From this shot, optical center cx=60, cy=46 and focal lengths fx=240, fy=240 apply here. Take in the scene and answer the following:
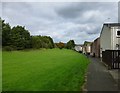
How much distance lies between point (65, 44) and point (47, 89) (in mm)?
158003

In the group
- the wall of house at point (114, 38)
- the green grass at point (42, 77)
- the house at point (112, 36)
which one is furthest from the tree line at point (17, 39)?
the green grass at point (42, 77)

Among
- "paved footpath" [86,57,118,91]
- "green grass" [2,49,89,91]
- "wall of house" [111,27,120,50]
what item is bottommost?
"paved footpath" [86,57,118,91]

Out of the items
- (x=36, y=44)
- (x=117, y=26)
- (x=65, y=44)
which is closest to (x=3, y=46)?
(x=36, y=44)

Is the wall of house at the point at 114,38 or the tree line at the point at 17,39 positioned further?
the tree line at the point at 17,39

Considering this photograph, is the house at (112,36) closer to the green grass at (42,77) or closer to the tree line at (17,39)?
the green grass at (42,77)

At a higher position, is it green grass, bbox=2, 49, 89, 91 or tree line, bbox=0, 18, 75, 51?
tree line, bbox=0, 18, 75, 51

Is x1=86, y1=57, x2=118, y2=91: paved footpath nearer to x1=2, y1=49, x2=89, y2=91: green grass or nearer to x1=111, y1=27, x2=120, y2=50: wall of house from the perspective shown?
x1=2, y1=49, x2=89, y2=91: green grass

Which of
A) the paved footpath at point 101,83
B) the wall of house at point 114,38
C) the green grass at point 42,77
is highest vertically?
the wall of house at point 114,38

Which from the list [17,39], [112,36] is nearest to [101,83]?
[112,36]

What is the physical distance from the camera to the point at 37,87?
11305 millimetres

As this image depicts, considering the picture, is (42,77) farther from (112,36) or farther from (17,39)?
(17,39)

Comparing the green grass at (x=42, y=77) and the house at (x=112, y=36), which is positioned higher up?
the house at (x=112, y=36)

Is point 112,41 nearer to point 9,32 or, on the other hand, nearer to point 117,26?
point 117,26

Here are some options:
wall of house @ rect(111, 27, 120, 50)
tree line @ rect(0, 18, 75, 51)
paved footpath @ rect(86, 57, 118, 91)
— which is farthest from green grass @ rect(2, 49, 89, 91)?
tree line @ rect(0, 18, 75, 51)
